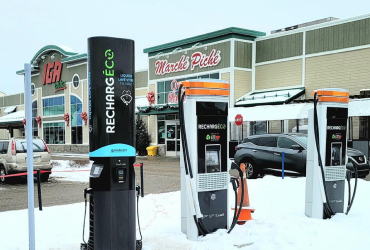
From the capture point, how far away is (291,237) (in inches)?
223

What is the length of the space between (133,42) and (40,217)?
4.25 m

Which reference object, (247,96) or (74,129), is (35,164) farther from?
(74,129)

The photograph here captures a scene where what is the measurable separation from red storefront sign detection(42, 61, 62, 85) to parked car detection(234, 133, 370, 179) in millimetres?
31678

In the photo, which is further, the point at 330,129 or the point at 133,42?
the point at 330,129

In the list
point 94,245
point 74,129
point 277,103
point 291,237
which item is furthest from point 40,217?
point 74,129

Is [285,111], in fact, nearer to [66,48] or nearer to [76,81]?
[76,81]

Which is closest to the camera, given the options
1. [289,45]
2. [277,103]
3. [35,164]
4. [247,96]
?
[35,164]

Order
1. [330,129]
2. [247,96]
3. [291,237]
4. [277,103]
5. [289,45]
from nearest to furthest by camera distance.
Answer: [291,237] → [330,129] → [277,103] → [289,45] → [247,96]

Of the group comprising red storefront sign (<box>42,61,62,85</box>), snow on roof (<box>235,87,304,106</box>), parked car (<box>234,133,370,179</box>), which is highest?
red storefront sign (<box>42,61,62,85</box>)

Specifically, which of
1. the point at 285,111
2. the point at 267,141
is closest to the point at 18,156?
the point at 267,141

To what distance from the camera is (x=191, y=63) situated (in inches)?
1065

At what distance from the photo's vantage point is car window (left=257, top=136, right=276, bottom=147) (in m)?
13.8

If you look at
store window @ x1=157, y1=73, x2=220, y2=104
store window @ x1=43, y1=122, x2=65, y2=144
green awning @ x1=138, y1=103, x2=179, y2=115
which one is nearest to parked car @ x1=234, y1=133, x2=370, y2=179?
green awning @ x1=138, y1=103, x2=179, y2=115

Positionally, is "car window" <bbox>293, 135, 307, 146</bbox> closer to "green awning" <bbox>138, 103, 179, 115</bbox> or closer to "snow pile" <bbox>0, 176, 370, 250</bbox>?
"snow pile" <bbox>0, 176, 370, 250</bbox>
